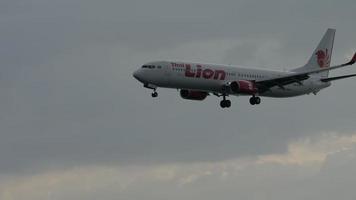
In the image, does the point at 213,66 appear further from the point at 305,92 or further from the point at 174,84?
the point at 305,92

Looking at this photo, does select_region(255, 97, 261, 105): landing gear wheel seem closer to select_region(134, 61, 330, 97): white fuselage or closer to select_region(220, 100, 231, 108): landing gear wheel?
select_region(134, 61, 330, 97): white fuselage

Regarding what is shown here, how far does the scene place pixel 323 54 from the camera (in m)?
163

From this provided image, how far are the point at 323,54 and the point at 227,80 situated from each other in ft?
100

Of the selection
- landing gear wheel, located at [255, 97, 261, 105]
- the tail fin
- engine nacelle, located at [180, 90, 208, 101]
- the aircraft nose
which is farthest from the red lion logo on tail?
the aircraft nose

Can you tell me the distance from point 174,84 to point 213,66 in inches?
290

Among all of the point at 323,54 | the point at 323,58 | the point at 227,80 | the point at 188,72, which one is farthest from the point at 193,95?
the point at 323,54

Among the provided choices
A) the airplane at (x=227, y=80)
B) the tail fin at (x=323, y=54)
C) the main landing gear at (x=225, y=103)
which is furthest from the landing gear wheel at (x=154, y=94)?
the tail fin at (x=323, y=54)

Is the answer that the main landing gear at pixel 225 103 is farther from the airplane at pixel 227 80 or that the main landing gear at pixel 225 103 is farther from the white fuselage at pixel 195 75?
the white fuselage at pixel 195 75

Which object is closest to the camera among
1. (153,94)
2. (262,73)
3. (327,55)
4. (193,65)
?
(153,94)

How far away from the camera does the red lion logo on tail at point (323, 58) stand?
162 meters

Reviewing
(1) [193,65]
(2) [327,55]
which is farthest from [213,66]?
(2) [327,55]

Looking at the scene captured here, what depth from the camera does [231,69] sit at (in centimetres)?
13925

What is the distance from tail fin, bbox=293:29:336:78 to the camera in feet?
527

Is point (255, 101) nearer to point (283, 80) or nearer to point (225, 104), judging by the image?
point (225, 104)
